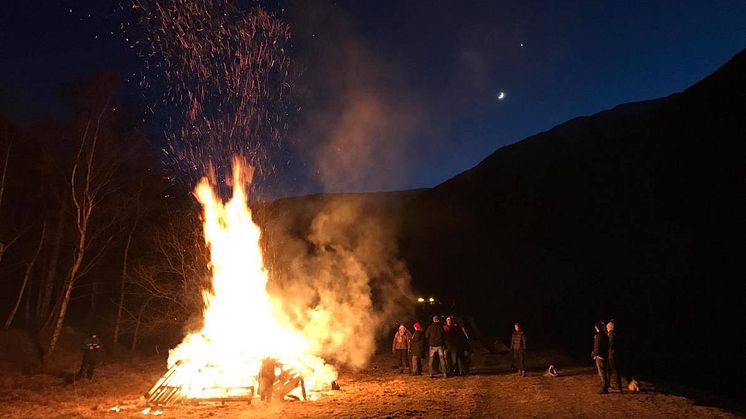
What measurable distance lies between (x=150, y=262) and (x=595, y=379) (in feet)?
78.8

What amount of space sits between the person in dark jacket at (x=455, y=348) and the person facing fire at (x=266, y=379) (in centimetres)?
724

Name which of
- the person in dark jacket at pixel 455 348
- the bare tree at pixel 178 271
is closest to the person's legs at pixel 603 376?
the person in dark jacket at pixel 455 348

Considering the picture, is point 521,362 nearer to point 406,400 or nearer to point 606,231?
point 406,400

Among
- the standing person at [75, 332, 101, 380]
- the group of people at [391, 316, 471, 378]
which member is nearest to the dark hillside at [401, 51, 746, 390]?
the group of people at [391, 316, 471, 378]

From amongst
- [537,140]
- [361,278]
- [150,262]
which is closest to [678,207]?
[537,140]

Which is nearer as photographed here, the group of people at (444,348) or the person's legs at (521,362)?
the person's legs at (521,362)

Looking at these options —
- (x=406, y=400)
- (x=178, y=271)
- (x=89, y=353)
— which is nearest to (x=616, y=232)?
(x=178, y=271)

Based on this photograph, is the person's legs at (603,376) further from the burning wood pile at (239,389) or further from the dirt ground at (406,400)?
the burning wood pile at (239,389)

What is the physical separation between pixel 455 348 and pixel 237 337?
7.65m

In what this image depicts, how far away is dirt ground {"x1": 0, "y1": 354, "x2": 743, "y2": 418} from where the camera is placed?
36.1 feet

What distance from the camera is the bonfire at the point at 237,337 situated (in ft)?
42.9

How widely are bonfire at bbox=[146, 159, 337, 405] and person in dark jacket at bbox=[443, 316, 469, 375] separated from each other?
177 inches

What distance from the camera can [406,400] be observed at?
12.7 metres

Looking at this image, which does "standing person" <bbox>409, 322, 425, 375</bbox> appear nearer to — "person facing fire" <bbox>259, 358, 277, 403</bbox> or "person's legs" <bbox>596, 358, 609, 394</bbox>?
"person's legs" <bbox>596, 358, 609, 394</bbox>
